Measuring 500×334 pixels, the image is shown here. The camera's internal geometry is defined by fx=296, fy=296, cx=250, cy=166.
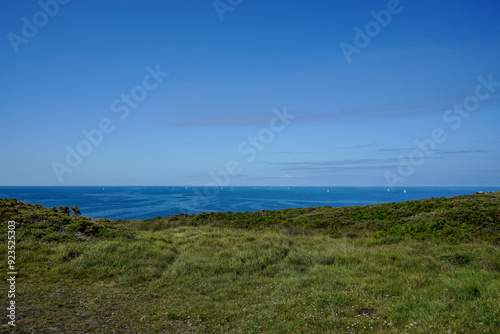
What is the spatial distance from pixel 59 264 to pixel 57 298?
375 centimetres

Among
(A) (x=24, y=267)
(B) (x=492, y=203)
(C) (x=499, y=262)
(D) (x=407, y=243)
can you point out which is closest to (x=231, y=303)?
(A) (x=24, y=267)

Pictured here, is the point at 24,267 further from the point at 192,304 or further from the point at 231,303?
the point at 231,303

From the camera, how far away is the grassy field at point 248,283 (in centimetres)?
711

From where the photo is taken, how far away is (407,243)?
16281 millimetres

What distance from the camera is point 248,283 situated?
10.8m

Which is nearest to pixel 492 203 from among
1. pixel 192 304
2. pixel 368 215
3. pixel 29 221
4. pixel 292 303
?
pixel 368 215

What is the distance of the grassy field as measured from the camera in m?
7.11

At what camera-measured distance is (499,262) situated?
35.6 feet

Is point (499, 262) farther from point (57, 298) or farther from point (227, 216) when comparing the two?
point (227, 216)

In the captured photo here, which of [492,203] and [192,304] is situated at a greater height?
[492,203]

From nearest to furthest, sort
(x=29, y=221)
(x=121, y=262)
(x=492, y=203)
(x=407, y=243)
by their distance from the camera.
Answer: (x=121, y=262) < (x=407, y=243) < (x=29, y=221) < (x=492, y=203)

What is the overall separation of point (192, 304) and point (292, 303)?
2.97 m

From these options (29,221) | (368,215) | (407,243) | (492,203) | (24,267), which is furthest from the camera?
(368,215)

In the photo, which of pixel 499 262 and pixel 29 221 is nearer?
pixel 499 262
